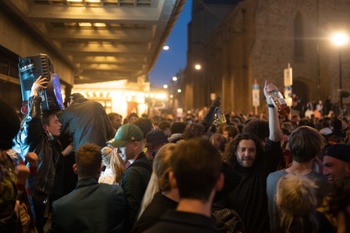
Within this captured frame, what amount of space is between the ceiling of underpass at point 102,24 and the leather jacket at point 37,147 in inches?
244

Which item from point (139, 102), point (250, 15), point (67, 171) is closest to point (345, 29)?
point (250, 15)

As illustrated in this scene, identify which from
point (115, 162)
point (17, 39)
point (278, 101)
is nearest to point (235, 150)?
point (278, 101)

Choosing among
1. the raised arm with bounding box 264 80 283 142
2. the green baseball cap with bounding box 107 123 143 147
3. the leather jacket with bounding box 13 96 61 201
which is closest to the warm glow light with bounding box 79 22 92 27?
the leather jacket with bounding box 13 96 61 201

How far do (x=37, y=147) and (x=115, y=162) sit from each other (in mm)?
1000

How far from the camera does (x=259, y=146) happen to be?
489 cm

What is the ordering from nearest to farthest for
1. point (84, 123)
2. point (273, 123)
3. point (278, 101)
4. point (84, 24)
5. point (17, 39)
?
point (273, 123)
point (278, 101)
point (84, 123)
point (17, 39)
point (84, 24)

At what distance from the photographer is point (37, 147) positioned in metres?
5.53

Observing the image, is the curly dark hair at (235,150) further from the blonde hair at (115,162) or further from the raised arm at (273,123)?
the blonde hair at (115,162)

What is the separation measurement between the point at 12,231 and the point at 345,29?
38.9 m

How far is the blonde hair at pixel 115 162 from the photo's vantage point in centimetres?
538

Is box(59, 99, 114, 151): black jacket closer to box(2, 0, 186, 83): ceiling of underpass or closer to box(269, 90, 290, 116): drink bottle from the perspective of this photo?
box(269, 90, 290, 116): drink bottle

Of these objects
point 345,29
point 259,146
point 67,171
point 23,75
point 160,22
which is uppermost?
point 345,29

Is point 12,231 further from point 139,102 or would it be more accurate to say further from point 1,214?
point 139,102

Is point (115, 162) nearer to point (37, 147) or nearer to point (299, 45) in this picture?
point (37, 147)
